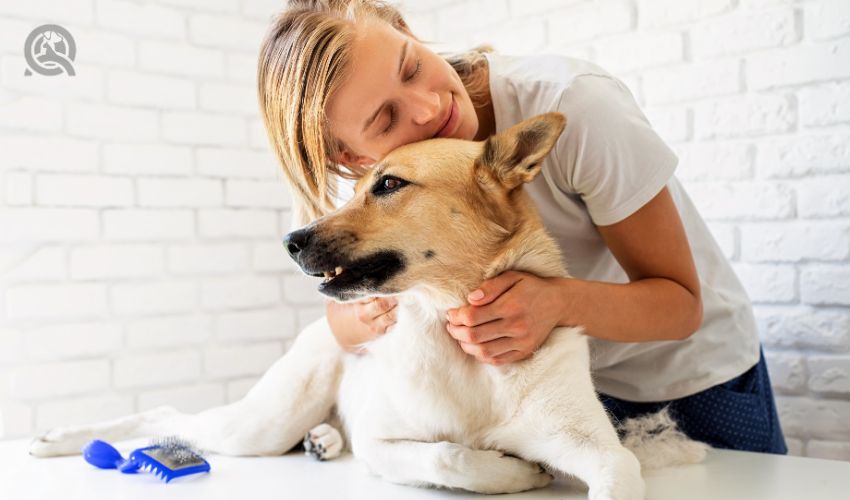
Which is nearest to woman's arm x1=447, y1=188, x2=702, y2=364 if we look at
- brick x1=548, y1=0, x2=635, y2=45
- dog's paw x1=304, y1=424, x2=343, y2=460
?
dog's paw x1=304, y1=424, x2=343, y2=460

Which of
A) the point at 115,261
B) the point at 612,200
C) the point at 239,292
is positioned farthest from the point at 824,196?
the point at 115,261

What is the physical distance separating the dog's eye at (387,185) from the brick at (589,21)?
4.42 feet

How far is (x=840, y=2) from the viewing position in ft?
6.30

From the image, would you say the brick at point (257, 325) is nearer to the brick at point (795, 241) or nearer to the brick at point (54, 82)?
the brick at point (54, 82)

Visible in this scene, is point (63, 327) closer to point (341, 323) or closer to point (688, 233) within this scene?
point (341, 323)

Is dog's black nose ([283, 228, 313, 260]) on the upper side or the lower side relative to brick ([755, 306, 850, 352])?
upper

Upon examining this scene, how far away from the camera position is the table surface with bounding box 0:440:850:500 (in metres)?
1.27

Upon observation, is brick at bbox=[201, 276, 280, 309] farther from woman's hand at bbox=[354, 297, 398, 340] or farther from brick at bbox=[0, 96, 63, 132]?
woman's hand at bbox=[354, 297, 398, 340]

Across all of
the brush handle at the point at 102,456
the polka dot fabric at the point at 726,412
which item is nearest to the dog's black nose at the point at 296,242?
the brush handle at the point at 102,456

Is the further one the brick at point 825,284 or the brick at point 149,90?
the brick at point 149,90

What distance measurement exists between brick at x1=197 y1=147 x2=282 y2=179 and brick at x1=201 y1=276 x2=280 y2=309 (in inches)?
15.5

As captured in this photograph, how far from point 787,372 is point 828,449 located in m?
0.22

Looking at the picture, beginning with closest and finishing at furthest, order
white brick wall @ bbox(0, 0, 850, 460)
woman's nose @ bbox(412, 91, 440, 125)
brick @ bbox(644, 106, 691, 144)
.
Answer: woman's nose @ bbox(412, 91, 440, 125) < white brick wall @ bbox(0, 0, 850, 460) < brick @ bbox(644, 106, 691, 144)

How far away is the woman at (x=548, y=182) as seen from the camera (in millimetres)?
1333
